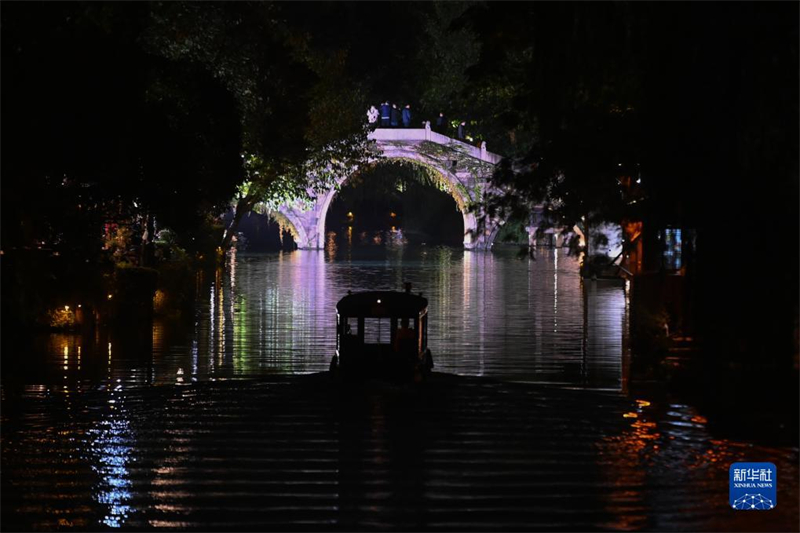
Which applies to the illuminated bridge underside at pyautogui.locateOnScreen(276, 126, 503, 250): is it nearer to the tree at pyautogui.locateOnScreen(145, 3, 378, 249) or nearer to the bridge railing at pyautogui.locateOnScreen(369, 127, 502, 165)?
the bridge railing at pyautogui.locateOnScreen(369, 127, 502, 165)

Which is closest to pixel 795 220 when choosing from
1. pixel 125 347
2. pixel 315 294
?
pixel 125 347

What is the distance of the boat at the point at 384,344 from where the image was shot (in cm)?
2038

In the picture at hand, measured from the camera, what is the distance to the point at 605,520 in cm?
1237

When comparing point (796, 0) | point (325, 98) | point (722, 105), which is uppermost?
point (325, 98)

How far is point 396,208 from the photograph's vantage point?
369 ft

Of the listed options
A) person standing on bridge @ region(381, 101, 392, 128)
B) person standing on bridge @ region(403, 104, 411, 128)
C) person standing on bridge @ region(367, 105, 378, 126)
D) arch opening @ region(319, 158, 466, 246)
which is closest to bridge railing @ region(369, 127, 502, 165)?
person standing on bridge @ region(367, 105, 378, 126)

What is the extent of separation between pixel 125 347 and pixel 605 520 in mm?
15282

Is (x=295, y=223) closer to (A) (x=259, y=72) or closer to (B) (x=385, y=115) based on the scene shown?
(B) (x=385, y=115)

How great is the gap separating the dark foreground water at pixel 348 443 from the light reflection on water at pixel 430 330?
132mm

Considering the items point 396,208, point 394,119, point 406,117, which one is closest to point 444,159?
point 406,117

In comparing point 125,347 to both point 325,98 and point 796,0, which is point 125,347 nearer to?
point 796,0

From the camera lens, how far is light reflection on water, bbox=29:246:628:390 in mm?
22859

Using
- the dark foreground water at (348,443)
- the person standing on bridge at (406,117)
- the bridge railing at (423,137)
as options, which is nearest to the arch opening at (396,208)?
the bridge railing at (423,137)

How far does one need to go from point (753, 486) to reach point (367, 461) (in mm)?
4220
